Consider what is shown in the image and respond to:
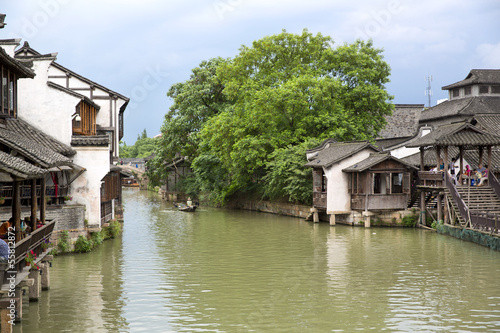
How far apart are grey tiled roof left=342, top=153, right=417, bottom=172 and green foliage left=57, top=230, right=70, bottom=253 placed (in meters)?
17.6

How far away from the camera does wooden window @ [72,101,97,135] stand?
30625mm

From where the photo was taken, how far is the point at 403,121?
61.8m

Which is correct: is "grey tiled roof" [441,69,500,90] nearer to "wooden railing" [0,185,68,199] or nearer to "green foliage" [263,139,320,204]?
"green foliage" [263,139,320,204]

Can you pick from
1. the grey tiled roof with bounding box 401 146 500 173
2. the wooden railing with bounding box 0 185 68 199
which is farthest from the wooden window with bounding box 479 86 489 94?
the wooden railing with bounding box 0 185 68 199

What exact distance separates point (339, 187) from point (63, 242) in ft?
59.5

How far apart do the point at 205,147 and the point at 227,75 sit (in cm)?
734

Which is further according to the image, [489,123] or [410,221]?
[489,123]

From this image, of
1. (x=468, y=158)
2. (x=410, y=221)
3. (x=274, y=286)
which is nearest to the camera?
(x=274, y=286)

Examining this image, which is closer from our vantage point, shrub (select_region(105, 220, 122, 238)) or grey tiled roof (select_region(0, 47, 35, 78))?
grey tiled roof (select_region(0, 47, 35, 78))

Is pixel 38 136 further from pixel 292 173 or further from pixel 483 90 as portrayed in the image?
pixel 483 90

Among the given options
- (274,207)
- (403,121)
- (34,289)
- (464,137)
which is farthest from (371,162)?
(403,121)

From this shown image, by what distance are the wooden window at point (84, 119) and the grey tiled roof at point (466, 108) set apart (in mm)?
32238

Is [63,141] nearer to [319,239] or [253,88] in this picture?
[319,239]

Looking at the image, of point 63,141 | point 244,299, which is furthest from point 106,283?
point 63,141
